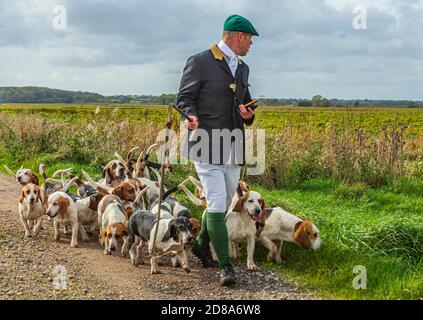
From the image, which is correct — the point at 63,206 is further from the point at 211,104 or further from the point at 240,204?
the point at 211,104

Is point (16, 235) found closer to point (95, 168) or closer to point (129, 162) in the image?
point (129, 162)

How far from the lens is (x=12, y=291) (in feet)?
18.9

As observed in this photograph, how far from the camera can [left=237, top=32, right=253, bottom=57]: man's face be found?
19.2 ft

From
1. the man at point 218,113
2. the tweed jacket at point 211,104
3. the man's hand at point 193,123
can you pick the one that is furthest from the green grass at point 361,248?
the man's hand at point 193,123

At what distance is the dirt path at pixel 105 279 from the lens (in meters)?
5.83

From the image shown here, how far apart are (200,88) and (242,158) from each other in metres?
0.86

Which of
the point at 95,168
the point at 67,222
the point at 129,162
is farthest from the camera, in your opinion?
the point at 95,168

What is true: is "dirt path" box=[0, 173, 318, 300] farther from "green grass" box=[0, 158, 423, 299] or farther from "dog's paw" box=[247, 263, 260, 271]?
"green grass" box=[0, 158, 423, 299]

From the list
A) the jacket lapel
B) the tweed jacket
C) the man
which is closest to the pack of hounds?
the man

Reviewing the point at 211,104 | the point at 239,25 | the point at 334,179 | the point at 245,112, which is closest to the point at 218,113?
the point at 211,104

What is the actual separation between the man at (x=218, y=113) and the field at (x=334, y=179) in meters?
1.39

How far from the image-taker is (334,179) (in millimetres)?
11055

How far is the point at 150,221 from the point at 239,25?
253 centimetres
